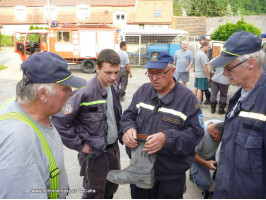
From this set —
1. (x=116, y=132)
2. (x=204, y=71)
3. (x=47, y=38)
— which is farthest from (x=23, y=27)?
(x=116, y=132)

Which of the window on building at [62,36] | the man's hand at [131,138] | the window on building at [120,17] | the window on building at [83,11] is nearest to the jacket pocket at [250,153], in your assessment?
the man's hand at [131,138]

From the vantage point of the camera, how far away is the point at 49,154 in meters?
1.43

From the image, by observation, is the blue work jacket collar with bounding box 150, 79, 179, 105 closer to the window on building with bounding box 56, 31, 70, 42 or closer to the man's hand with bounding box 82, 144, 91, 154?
the man's hand with bounding box 82, 144, 91, 154

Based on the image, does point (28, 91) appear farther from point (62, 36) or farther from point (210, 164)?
point (62, 36)

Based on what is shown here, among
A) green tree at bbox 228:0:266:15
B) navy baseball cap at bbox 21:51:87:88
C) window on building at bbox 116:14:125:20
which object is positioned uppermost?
green tree at bbox 228:0:266:15

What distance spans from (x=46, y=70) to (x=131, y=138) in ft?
3.16

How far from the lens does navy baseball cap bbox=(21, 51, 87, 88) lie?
4.73 ft

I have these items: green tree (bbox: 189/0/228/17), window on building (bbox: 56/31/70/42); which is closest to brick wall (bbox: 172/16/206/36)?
green tree (bbox: 189/0/228/17)

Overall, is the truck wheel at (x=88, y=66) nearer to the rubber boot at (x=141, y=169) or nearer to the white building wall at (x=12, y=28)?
the rubber boot at (x=141, y=169)

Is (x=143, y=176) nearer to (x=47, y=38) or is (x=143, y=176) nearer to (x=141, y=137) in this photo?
(x=141, y=137)

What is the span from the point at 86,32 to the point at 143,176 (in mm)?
13257

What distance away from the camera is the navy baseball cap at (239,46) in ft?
6.23

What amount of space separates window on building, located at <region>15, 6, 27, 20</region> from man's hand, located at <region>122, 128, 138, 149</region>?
35892 mm

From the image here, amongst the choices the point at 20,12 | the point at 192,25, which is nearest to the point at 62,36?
the point at 192,25
